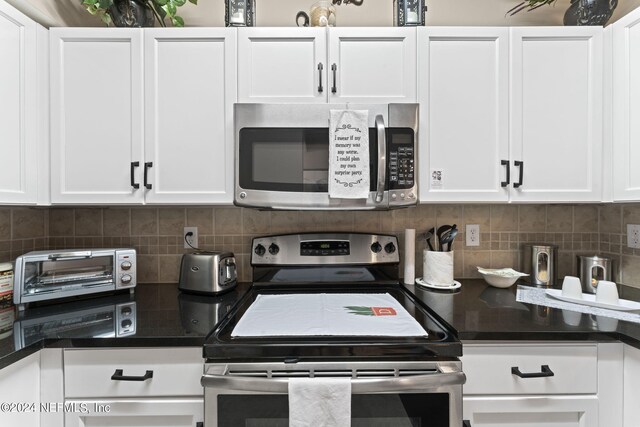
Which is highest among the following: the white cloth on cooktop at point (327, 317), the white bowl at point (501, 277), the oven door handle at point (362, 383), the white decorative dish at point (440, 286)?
the white bowl at point (501, 277)

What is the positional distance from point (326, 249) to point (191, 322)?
28.5 inches

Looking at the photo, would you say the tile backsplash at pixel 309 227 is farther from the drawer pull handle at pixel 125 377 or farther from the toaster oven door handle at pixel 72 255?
the drawer pull handle at pixel 125 377

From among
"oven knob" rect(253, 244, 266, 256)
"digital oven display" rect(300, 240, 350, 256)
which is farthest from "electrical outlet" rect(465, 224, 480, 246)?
"oven knob" rect(253, 244, 266, 256)

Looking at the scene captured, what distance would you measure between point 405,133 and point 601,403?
3.78 ft

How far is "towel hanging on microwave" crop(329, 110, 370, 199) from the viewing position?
1.43 m

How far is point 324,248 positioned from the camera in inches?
67.4

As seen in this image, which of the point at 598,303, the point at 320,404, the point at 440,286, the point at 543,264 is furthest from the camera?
the point at 543,264

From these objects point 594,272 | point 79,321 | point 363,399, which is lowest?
point 363,399

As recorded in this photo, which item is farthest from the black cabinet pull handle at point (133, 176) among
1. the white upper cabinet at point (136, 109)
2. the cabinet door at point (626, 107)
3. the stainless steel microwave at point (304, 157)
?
the cabinet door at point (626, 107)

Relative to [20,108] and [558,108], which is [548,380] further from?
[20,108]

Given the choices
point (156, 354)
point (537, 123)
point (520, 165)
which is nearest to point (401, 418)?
point (156, 354)

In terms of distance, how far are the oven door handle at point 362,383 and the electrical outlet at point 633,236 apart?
1.27 meters

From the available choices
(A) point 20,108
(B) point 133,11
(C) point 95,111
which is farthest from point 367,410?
(B) point 133,11

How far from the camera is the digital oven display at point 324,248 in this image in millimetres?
1704
